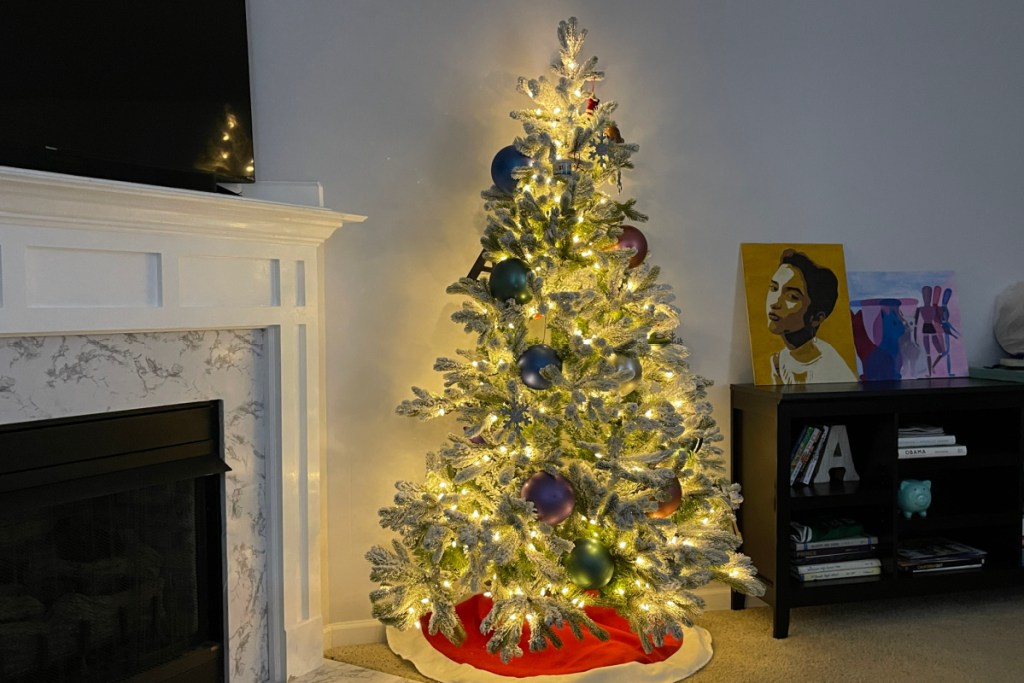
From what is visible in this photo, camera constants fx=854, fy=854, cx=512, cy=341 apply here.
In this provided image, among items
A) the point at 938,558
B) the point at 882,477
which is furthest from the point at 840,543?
the point at 938,558

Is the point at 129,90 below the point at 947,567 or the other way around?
the other way around

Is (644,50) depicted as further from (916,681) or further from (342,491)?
(916,681)

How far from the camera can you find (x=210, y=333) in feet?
6.94

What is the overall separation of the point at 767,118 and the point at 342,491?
1903mm

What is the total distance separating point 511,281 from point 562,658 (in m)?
1.06

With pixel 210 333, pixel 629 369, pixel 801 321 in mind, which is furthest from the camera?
pixel 801 321

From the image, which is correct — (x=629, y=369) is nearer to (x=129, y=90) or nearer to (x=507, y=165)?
(x=507, y=165)

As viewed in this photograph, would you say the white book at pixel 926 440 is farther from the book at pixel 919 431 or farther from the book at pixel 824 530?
the book at pixel 824 530

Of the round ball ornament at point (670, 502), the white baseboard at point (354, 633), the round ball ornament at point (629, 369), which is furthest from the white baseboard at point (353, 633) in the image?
the round ball ornament at point (629, 369)

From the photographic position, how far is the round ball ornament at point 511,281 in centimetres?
226

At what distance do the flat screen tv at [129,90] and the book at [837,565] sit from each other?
2046mm

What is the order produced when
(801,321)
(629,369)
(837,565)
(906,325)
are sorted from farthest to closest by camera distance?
(906,325) < (801,321) < (837,565) < (629,369)

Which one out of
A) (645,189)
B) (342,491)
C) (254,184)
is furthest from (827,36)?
(342,491)

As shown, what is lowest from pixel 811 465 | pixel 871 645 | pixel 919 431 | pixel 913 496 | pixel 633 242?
pixel 871 645
